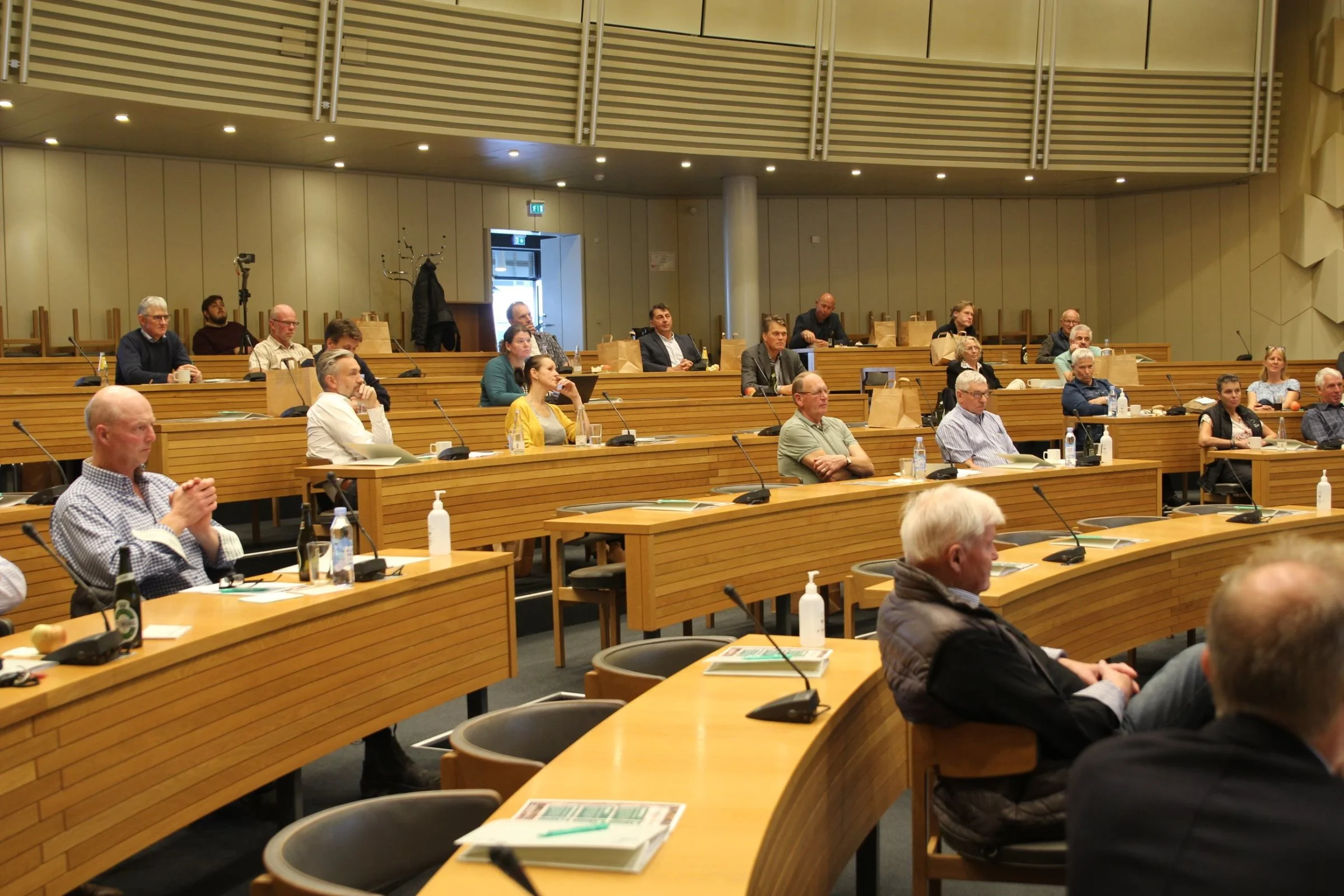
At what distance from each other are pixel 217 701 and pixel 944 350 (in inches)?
349

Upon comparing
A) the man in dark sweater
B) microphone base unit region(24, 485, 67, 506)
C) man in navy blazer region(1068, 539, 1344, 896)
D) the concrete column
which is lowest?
microphone base unit region(24, 485, 67, 506)

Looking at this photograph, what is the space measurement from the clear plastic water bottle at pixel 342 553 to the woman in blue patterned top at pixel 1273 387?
8438mm

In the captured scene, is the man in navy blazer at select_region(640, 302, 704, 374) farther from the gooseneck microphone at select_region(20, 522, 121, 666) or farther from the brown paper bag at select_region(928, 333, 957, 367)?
the gooseneck microphone at select_region(20, 522, 121, 666)

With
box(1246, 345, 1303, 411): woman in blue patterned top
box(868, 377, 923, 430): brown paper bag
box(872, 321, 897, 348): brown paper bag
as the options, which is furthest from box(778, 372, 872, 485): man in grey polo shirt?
box(872, 321, 897, 348): brown paper bag

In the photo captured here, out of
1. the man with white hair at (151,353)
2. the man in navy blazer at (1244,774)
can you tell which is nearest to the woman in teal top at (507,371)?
the man with white hair at (151,353)

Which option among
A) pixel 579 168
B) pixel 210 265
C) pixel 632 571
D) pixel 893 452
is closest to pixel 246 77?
pixel 210 265

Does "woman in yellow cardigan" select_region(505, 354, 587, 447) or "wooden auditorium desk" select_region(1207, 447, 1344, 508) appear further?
"wooden auditorium desk" select_region(1207, 447, 1344, 508)

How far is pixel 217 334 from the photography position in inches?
409

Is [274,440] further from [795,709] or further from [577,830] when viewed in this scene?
[577,830]

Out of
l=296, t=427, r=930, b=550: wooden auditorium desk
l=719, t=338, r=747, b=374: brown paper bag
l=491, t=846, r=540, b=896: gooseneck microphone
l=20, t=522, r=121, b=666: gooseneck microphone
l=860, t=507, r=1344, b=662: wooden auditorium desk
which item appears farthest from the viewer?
l=719, t=338, r=747, b=374: brown paper bag

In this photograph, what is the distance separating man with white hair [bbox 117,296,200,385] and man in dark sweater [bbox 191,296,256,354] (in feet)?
8.93

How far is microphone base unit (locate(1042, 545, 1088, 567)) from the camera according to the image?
3.92m

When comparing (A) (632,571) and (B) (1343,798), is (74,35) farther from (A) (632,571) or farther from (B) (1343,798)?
(B) (1343,798)

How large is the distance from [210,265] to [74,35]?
3.29m
